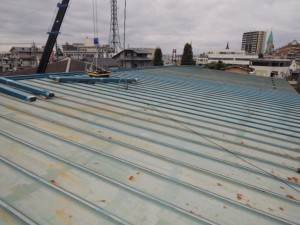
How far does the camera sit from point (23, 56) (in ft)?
Result: 191

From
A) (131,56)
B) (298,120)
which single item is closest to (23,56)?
(131,56)

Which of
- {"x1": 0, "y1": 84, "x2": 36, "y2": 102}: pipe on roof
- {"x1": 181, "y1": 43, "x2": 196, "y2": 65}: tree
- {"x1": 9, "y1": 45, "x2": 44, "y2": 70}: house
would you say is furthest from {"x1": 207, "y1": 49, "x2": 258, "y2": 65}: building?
{"x1": 0, "y1": 84, "x2": 36, "y2": 102}: pipe on roof

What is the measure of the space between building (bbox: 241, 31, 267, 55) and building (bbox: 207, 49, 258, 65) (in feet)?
287

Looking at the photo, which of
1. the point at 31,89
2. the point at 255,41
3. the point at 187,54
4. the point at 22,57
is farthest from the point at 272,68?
the point at 255,41

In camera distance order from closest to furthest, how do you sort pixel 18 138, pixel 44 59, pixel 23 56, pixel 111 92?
pixel 18 138 → pixel 111 92 → pixel 44 59 → pixel 23 56

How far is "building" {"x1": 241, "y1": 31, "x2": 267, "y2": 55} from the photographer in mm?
163125

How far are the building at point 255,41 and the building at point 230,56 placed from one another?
3441 inches

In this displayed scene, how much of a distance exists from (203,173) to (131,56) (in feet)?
168

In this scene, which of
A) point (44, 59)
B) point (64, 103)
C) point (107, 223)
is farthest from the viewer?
point (44, 59)

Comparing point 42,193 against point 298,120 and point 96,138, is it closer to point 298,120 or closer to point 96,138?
point 96,138

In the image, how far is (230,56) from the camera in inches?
3231

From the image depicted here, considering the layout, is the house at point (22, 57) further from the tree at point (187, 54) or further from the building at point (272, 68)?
the building at point (272, 68)

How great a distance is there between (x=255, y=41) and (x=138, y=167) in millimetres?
196079

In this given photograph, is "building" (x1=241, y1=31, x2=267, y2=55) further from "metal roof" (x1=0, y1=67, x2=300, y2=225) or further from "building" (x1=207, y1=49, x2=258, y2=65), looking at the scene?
"metal roof" (x1=0, y1=67, x2=300, y2=225)
